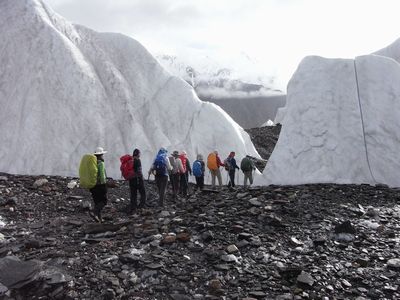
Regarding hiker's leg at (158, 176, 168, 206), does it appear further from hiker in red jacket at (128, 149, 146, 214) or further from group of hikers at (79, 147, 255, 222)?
hiker in red jacket at (128, 149, 146, 214)

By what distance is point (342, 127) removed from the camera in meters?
15.9

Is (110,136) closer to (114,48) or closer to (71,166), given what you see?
(71,166)

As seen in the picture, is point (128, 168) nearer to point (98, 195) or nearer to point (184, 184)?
point (98, 195)

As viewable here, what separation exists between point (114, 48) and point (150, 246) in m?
22.7

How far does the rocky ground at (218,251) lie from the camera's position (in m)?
6.51

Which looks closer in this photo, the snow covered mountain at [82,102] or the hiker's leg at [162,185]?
the hiker's leg at [162,185]

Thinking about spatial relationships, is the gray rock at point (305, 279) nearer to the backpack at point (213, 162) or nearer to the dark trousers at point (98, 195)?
the dark trousers at point (98, 195)

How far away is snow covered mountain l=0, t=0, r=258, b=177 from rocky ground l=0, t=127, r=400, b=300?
9.12 metres

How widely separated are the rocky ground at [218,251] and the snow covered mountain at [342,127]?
112 inches

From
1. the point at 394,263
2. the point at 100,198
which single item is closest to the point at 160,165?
the point at 100,198

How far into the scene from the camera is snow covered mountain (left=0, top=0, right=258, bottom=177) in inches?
827

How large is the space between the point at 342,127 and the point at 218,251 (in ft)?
33.5

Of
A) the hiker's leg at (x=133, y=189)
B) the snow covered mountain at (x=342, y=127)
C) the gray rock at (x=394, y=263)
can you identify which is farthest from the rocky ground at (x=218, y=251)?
the snow covered mountain at (x=342, y=127)

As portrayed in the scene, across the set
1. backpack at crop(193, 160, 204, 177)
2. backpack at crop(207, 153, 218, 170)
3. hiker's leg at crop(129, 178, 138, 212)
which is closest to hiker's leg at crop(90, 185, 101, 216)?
hiker's leg at crop(129, 178, 138, 212)
